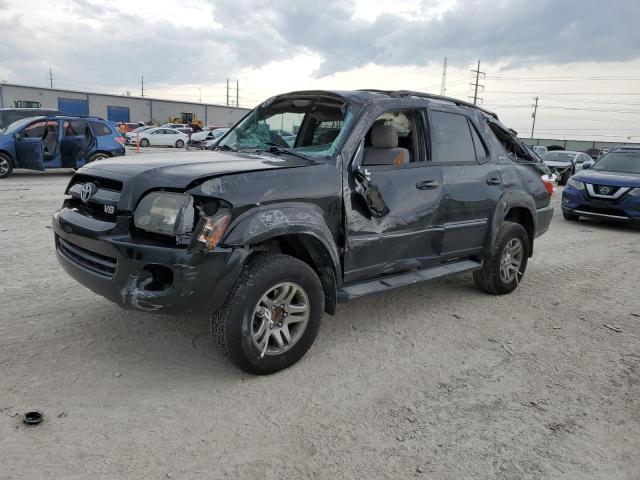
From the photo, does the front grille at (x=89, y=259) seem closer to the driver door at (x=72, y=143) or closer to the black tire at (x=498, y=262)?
the black tire at (x=498, y=262)

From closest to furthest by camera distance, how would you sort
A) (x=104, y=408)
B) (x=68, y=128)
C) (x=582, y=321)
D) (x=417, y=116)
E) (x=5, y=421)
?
(x=5, y=421) → (x=104, y=408) → (x=417, y=116) → (x=582, y=321) → (x=68, y=128)

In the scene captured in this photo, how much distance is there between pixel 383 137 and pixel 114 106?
59.2m

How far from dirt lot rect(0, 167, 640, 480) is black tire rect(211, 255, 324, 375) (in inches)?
5.6

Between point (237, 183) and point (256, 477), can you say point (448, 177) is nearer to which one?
point (237, 183)

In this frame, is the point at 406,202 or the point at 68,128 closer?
the point at 406,202

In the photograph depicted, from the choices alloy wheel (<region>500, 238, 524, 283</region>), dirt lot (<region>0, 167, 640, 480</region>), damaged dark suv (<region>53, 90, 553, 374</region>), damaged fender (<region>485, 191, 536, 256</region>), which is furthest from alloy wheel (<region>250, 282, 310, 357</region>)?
alloy wheel (<region>500, 238, 524, 283</region>)

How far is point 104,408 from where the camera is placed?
295 centimetres

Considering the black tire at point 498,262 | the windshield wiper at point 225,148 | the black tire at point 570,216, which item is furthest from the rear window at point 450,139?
the black tire at point 570,216

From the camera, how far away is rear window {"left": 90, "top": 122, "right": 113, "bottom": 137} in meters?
14.5

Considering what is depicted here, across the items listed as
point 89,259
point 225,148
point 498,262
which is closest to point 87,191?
point 89,259

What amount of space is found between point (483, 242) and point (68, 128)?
12828 mm

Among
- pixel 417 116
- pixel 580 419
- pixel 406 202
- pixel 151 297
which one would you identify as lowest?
pixel 580 419

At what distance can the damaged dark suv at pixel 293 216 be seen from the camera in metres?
3.03

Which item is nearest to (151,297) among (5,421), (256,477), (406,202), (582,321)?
(5,421)
